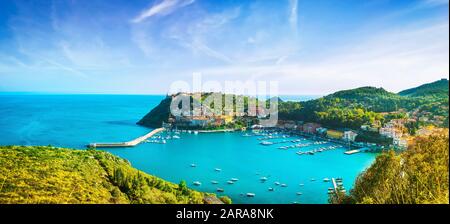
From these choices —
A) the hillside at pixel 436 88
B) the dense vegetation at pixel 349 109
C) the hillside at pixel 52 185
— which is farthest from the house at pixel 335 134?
the hillside at pixel 52 185

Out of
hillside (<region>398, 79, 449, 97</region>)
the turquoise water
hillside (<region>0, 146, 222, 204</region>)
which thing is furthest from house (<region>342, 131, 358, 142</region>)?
hillside (<region>0, 146, 222, 204</region>)

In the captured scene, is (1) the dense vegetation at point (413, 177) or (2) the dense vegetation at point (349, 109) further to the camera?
(2) the dense vegetation at point (349, 109)

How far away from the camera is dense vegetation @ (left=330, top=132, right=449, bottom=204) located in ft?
5.76

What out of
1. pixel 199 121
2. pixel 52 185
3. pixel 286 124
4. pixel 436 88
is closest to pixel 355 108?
pixel 286 124

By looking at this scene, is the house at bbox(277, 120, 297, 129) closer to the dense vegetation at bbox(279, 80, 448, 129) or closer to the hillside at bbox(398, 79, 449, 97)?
the dense vegetation at bbox(279, 80, 448, 129)

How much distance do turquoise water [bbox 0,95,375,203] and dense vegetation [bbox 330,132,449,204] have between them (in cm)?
355

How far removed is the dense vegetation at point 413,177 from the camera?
176 cm

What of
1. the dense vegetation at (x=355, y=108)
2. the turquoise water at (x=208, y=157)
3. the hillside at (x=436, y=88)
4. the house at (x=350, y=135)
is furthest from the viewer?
the house at (x=350, y=135)

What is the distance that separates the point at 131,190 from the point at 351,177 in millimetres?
8852

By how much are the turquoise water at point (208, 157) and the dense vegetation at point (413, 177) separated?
3554 mm

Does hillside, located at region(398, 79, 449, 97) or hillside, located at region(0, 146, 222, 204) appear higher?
hillside, located at region(398, 79, 449, 97)

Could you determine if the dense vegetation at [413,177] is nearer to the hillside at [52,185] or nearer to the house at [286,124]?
the hillside at [52,185]
